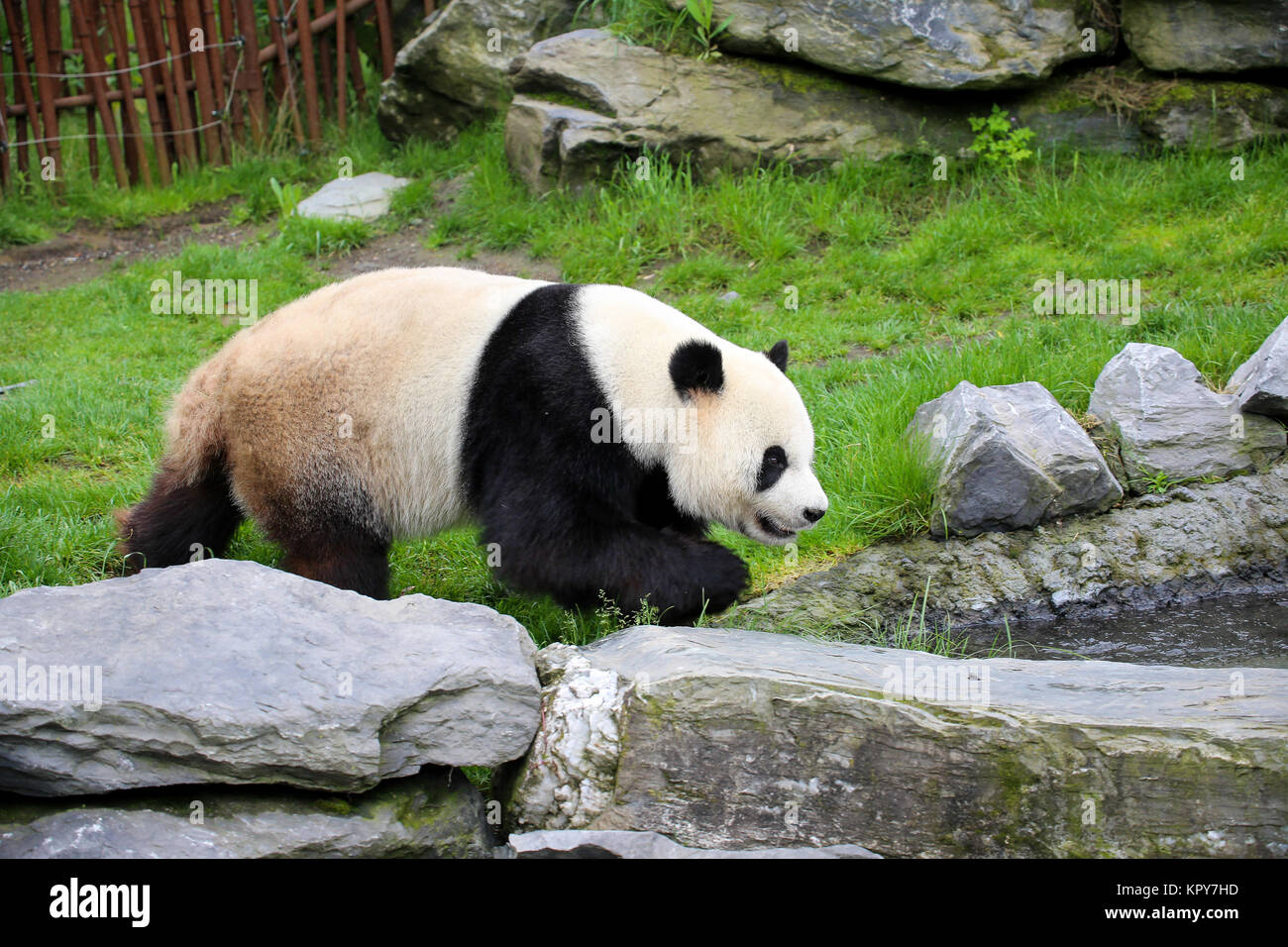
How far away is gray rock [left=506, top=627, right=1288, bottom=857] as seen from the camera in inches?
119

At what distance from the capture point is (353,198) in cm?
966

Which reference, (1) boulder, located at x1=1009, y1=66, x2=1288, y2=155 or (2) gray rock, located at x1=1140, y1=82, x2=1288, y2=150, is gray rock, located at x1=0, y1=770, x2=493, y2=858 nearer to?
(1) boulder, located at x1=1009, y1=66, x2=1288, y2=155

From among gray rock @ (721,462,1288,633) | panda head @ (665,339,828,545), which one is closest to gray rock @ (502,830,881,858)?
panda head @ (665,339,828,545)

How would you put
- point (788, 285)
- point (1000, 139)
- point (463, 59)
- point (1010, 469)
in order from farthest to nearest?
1. point (463, 59)
2. point (1000, 139)
3. point (788, 285)
4. point (1010, 469)

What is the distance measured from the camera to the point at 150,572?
3551 mm

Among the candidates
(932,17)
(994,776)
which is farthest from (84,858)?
(932,17)

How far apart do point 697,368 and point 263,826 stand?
204 cm

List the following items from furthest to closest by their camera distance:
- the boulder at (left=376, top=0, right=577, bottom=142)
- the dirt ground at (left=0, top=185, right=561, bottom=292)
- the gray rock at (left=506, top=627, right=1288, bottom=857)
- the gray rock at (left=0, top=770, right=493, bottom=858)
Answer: the boulder at (left=376, top=0, right=577, bottom=142), the dirt ground at (left=0, top=185, right=561, bottom=292), the gray rock at (left=506, top=627, right=1288, bottom=857), the gray rock at (left=0, top=770, right=493, bottom=858)

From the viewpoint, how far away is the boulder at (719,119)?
872 centimetres

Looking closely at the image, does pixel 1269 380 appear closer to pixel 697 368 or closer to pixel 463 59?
pixel 697 368

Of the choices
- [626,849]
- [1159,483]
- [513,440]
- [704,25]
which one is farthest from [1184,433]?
[704,25]

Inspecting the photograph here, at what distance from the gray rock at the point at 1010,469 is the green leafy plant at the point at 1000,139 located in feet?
12.5

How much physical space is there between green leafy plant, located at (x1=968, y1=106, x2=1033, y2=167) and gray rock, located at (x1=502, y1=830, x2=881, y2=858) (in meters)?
6.67

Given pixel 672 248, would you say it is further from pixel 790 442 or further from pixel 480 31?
pixel 790 442
